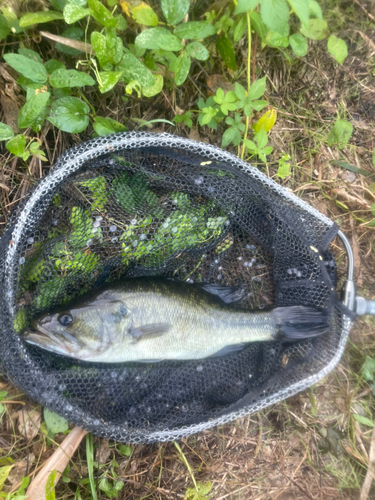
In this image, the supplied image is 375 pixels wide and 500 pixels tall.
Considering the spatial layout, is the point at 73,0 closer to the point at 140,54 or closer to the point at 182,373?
the point at 140,54

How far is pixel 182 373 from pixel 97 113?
199 centimetres

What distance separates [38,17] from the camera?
Result: 1958mm

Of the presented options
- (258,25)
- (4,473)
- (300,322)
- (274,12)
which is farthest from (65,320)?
(258,25)

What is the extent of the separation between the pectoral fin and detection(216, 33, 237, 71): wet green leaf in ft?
6.21

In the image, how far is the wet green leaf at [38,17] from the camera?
6.35 feet

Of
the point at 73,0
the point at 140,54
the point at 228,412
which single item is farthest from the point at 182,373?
the point at 73,0

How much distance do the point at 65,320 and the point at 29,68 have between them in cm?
155

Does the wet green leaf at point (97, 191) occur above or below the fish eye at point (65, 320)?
A: above

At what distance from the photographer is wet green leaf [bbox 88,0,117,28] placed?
1818 millimetres

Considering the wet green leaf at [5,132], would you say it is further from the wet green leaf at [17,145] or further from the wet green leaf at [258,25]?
the wet green leaf at [258,25]

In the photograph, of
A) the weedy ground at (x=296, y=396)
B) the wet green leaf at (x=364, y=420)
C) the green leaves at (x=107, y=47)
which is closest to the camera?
the green leaves at (x=107, y=47)

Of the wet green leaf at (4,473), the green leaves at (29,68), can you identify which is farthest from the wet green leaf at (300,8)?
the wet green leaf at (4,473)

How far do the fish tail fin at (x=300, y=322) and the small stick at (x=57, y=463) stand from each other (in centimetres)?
160

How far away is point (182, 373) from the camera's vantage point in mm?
2406
